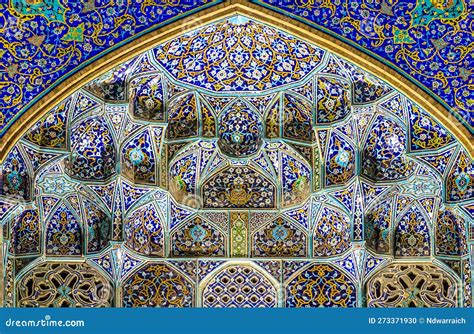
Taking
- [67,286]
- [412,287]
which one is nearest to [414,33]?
[412,287]

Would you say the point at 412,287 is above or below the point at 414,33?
below

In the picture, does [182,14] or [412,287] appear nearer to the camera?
[182,14]

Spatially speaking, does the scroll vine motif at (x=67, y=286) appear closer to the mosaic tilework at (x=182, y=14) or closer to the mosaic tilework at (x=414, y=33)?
the mosaic tilework at (x=182, y=14)

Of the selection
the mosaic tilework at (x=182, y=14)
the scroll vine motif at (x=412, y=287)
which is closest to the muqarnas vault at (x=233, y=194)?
the scroll vine motif at (x=412, y=287)

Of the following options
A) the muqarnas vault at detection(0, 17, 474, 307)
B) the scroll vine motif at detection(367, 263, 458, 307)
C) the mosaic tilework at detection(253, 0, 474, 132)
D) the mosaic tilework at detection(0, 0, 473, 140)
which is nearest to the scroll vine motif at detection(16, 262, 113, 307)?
the muqarnas vault at detection(0, 17, 474, 307)

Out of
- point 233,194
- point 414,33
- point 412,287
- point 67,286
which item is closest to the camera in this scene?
point 414,33

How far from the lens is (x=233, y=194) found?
21344mm

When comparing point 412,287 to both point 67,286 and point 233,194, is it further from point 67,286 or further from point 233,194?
point 67,286

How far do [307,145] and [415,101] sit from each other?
3.16 metres

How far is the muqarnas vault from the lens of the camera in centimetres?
1962

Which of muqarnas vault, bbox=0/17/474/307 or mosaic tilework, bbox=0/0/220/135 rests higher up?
mosaic tilework, bbox=0/0/220/135

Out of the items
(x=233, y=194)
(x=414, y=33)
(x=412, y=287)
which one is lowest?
(x=412, y=287)

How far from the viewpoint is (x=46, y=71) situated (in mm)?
18031

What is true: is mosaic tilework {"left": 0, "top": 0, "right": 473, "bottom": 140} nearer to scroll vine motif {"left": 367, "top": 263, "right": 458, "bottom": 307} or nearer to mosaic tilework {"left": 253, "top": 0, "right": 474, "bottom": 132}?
mosaic tilework {"left": 253, "top": 0, "right": 474, "bottom": 132}
